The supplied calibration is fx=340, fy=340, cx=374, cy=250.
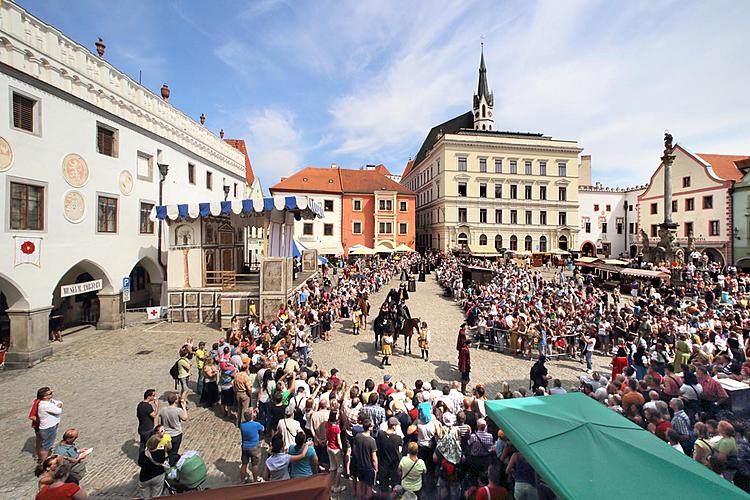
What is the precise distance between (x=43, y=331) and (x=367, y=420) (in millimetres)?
13260

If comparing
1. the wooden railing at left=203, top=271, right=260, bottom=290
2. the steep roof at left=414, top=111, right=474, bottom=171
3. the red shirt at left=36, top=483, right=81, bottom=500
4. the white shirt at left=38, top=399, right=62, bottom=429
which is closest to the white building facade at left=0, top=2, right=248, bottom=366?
the wooden railing at left=203, top=271, right=260, bottom=290

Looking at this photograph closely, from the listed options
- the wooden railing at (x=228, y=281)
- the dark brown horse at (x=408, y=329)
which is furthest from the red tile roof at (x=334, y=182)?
the dark brown horse at (x=408, y=329)

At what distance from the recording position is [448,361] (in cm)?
1111

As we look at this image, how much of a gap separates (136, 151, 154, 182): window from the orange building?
2148 cm

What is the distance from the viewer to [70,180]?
13047mm

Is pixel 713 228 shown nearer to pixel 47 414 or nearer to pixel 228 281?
pixel 228 281

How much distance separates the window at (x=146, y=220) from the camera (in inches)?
683

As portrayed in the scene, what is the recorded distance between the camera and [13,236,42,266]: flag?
1122 centimetres

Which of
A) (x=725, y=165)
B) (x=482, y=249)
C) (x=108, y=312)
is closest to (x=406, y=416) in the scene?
(x=108, y=312)

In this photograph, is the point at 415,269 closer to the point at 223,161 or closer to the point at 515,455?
the point at 223,161

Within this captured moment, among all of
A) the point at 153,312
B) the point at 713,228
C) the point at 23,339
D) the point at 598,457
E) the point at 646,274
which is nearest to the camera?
the point at 598,457

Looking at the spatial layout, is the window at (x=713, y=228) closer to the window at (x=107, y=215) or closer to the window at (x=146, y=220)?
the window at (x=146, y=220)

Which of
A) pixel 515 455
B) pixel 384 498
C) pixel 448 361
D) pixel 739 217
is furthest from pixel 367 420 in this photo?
pixel 739 217

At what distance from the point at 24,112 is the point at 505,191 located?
150 ft
